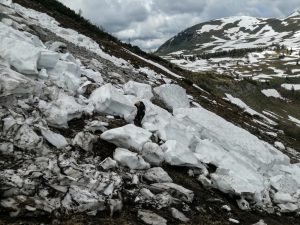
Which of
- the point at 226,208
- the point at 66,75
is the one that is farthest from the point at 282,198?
the point at 66,75

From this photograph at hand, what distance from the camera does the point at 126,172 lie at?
15.0 m

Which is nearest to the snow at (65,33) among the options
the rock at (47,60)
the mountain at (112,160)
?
the mountain at (112,160)

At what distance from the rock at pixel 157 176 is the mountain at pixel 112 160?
4 centimetres

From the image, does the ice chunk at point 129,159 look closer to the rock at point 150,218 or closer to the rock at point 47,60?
the rock at point 150,218

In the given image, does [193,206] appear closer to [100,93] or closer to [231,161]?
[231,161]

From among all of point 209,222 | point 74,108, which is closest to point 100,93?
point 74,108

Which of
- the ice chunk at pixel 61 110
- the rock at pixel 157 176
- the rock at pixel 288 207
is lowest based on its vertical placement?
the rock at pixel 288 207

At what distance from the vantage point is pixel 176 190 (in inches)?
585

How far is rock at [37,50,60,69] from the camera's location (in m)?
20.0

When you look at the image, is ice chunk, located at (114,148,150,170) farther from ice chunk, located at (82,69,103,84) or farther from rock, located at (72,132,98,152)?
ice chunk, located at (82,69,103,84)

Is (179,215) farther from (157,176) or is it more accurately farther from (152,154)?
(152,154)

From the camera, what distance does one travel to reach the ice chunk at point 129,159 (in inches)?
607

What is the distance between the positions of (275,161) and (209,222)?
10437 mm

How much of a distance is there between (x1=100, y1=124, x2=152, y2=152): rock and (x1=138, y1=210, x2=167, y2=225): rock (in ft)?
13.5
